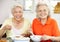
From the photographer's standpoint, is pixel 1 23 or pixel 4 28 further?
pixel 1 23

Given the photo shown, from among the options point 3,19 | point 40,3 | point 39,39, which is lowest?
point 39,39

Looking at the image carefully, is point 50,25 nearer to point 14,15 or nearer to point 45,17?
point 45,17

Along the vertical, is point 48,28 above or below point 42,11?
below

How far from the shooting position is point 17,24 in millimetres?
1186

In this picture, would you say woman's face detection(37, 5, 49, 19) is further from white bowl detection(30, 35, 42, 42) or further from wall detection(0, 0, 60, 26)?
white bowl detection(30, 35, 42, 42)

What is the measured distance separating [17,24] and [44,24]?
0.21 m

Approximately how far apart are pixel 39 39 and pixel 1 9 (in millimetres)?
424

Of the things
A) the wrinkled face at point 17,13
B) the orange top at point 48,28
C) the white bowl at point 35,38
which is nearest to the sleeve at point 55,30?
the orange top at point 48,28

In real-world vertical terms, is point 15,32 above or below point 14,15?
below

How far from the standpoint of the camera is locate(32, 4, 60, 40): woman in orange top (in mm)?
1140

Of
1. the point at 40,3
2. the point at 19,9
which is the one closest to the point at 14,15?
the point at 19,9

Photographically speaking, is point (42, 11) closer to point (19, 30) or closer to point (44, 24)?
point (44, 24)

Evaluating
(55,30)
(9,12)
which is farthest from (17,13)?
(55,30)

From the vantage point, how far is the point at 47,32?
114cm
